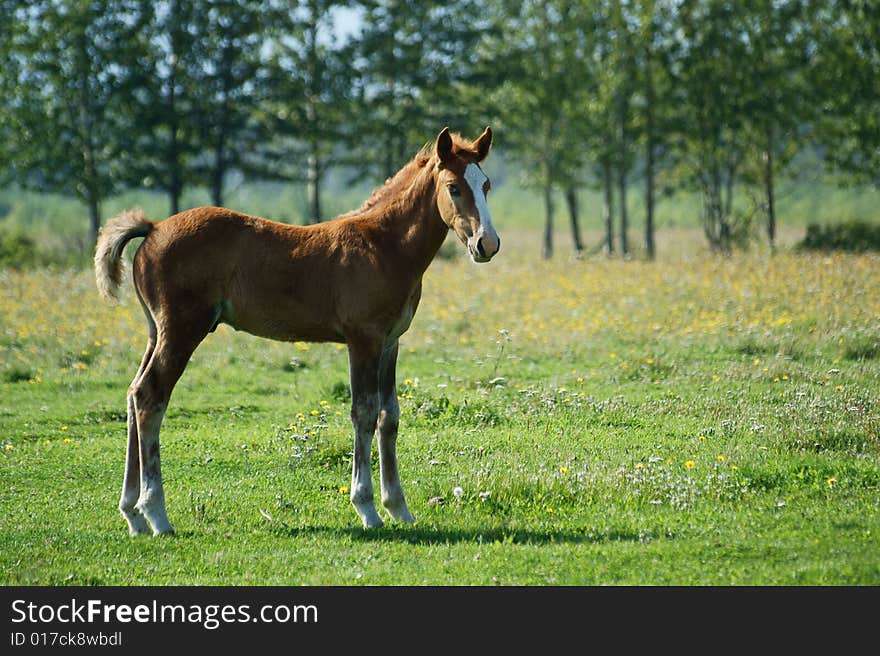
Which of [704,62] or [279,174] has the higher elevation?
[704,62]

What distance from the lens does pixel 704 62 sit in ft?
115

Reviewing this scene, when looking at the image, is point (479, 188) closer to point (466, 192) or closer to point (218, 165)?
point (466, 192)

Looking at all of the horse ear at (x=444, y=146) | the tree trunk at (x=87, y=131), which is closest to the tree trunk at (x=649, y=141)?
the tree trunk at (x=87, y=131)

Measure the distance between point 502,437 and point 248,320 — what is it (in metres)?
3.49

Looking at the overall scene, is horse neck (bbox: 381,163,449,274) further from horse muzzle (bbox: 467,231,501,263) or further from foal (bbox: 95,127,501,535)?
horse muzzle (bbox: 467,231,501,263)

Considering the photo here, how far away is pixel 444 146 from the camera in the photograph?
772cm

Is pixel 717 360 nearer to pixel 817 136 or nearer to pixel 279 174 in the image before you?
pixel 817 136

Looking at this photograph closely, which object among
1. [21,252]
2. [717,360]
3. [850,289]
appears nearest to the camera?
[717,360]

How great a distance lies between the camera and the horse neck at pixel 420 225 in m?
8.17

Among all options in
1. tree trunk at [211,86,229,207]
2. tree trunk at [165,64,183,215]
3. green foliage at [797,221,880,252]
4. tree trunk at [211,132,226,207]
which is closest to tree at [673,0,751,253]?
green foliage at [797,221,880,252]

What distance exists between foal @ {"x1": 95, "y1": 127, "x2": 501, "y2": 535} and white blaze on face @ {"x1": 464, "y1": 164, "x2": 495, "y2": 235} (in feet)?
0.25

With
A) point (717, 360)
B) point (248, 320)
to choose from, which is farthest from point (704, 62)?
point (248, 320)

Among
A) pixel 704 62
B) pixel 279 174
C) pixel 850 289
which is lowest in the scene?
pixel 850 289

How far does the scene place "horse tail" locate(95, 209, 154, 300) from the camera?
8242 millimetres
